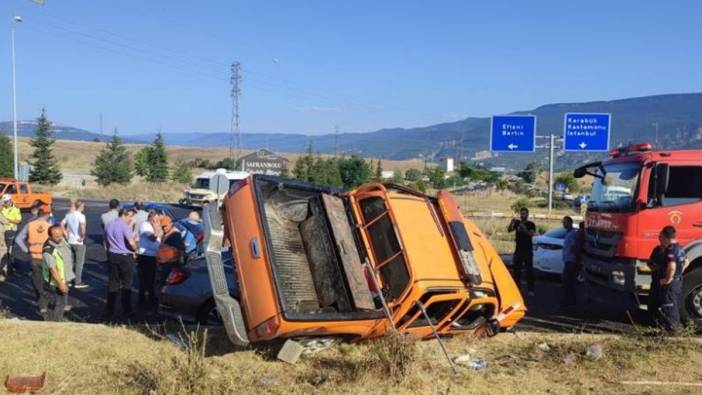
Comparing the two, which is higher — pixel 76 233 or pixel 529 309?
pixel 76 233

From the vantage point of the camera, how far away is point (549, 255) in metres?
13.8

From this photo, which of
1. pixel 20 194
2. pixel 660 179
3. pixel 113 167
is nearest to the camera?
pixel 660 179

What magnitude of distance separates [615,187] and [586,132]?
16139mm

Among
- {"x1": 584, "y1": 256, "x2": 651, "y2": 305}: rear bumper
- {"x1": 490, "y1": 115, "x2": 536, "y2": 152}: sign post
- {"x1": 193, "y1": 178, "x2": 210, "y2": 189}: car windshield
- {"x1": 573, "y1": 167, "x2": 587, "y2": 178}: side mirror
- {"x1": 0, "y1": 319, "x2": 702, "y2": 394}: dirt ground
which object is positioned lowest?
{"x1": 193, "y1": 178, "x2": 210, "y2": 189}: car windshield

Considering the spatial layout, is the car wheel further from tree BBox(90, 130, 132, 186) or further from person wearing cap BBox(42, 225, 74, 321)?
tree BBox(90, 130, 132, 186)

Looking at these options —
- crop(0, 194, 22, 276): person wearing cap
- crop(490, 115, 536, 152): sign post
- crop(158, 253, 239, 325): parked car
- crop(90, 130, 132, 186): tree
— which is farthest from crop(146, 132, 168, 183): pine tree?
crop(158, 253, 239, 325): parked car

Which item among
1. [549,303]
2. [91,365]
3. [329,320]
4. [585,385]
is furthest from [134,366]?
[549,303]

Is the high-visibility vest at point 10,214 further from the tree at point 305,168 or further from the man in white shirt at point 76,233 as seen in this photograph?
the tree at point 305,168

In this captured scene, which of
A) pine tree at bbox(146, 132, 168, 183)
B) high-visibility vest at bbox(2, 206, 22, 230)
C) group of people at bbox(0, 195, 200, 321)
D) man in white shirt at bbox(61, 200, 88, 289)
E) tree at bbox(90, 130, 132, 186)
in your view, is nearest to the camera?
group of people at bbox(0, 195, 200, 321)

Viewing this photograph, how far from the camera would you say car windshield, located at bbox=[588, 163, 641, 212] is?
9.30 m

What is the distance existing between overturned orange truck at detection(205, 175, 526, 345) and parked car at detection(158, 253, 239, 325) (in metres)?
1.74

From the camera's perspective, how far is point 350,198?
7520 millimetres


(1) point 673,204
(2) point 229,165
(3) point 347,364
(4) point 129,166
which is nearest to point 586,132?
(1) point 673,204

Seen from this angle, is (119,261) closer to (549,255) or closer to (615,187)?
(615,187)
